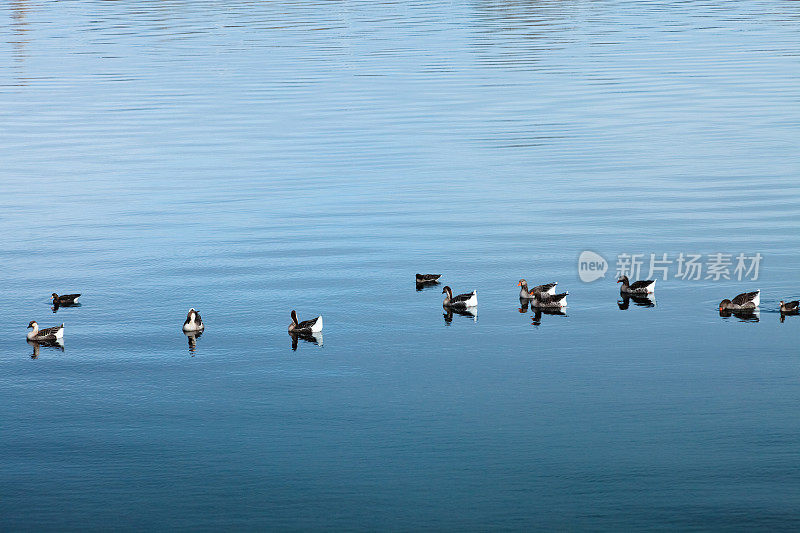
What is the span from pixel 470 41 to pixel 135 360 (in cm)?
8139

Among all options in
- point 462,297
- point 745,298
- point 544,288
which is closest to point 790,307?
point 745,298

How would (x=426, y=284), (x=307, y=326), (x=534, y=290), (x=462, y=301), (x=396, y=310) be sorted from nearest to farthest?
(x=307, y=326) → (x=462, y=301) → (x=534, y=290) → (x=396, y=310) → (x=426, y=284)

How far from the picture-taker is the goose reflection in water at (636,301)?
102ft

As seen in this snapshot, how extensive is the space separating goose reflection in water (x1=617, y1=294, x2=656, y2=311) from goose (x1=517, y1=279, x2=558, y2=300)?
1.75 meters

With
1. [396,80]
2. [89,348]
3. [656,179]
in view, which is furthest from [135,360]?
[396,80]

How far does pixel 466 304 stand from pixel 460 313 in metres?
0.30

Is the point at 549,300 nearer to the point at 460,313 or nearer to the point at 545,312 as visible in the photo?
the point at 545,312

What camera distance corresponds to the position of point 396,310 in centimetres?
3116

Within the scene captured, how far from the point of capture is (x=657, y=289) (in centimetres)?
3222

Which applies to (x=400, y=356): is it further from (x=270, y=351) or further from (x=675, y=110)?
(x=675, y=110)

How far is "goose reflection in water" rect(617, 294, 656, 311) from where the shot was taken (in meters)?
31.1

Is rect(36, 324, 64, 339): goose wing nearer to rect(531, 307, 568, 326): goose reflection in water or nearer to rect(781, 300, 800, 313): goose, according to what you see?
rect(531, 307, 568, 326): goose reflection in water

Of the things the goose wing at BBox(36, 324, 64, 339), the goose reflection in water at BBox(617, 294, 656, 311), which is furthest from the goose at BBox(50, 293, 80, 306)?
the goose reflection in water at BBox(617, 294, 656, 311)

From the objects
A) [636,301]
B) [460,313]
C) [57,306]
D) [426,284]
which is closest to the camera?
[460,313]
